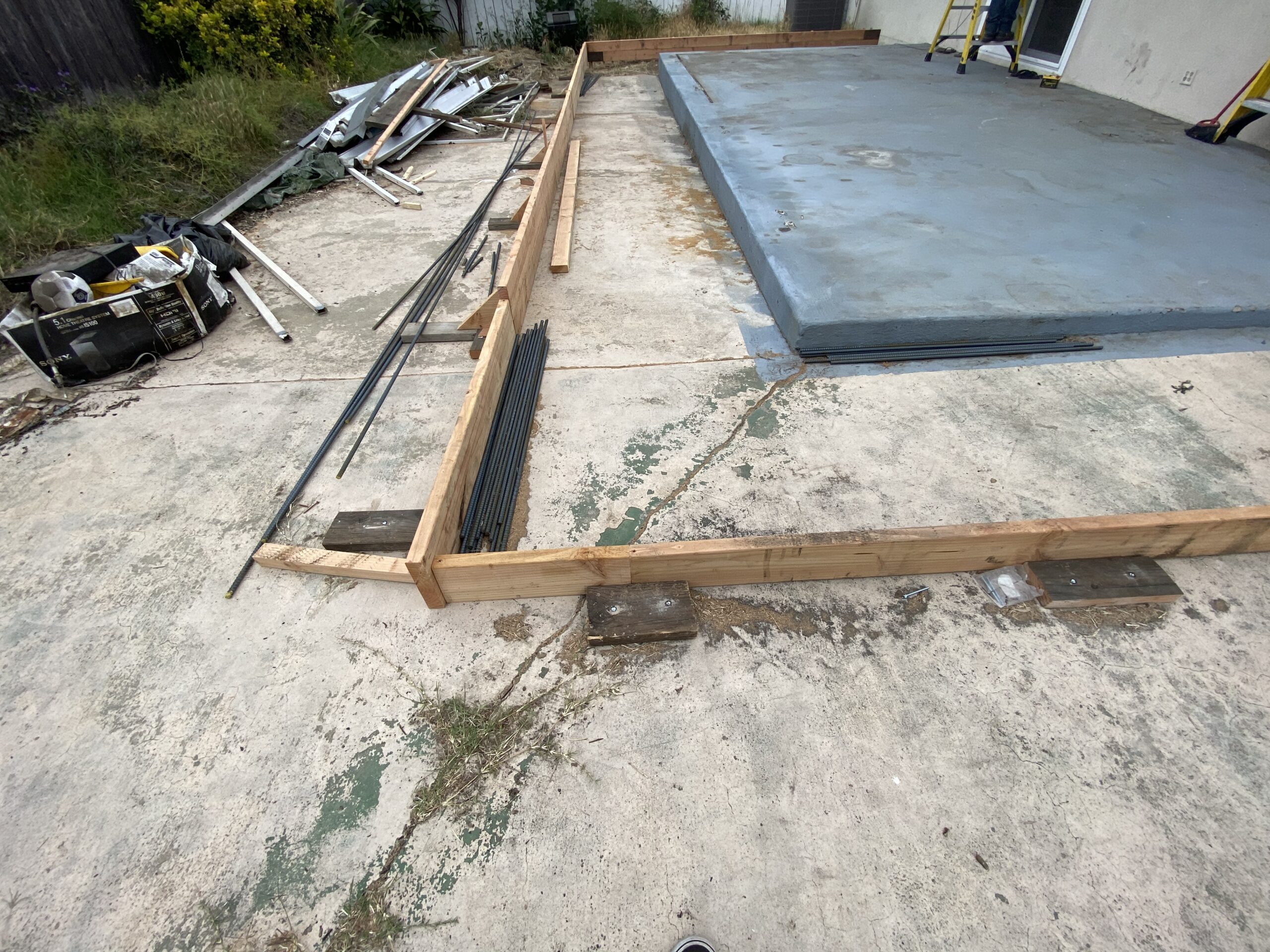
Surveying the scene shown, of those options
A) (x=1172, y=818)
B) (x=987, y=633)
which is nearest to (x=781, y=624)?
(x=987, y=633)

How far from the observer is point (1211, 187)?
414cm

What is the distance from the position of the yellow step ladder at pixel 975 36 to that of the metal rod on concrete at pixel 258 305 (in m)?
8.27

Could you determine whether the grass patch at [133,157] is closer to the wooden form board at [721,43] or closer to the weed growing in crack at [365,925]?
the weed growing in crack at [365,925]

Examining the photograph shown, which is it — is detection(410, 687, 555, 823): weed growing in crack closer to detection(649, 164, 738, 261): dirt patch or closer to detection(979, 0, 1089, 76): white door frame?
detection(649, 164, 738, 261): dirt patch

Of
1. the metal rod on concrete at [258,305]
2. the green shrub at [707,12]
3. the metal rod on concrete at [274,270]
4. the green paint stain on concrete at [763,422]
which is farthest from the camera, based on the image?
the green shrub at [707,12]

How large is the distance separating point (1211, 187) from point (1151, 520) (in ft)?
12.6

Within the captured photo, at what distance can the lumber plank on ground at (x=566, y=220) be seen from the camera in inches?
162

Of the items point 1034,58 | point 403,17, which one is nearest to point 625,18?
point 403,17

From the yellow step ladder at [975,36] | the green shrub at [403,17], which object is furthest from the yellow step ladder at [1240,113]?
the green shrub at [403,17]

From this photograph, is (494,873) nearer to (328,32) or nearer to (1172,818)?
(1172,818)

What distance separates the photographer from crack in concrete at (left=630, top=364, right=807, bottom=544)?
242cm

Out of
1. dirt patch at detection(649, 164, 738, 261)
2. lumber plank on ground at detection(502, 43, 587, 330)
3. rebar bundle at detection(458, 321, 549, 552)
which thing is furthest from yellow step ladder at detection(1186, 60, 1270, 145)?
rebar bundle at detection(458, 321, 549, 552)

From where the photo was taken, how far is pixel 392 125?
21.7ft

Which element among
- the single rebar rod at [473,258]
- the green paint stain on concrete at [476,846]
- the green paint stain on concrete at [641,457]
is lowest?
the green paint stain on concrete at [476,846]
